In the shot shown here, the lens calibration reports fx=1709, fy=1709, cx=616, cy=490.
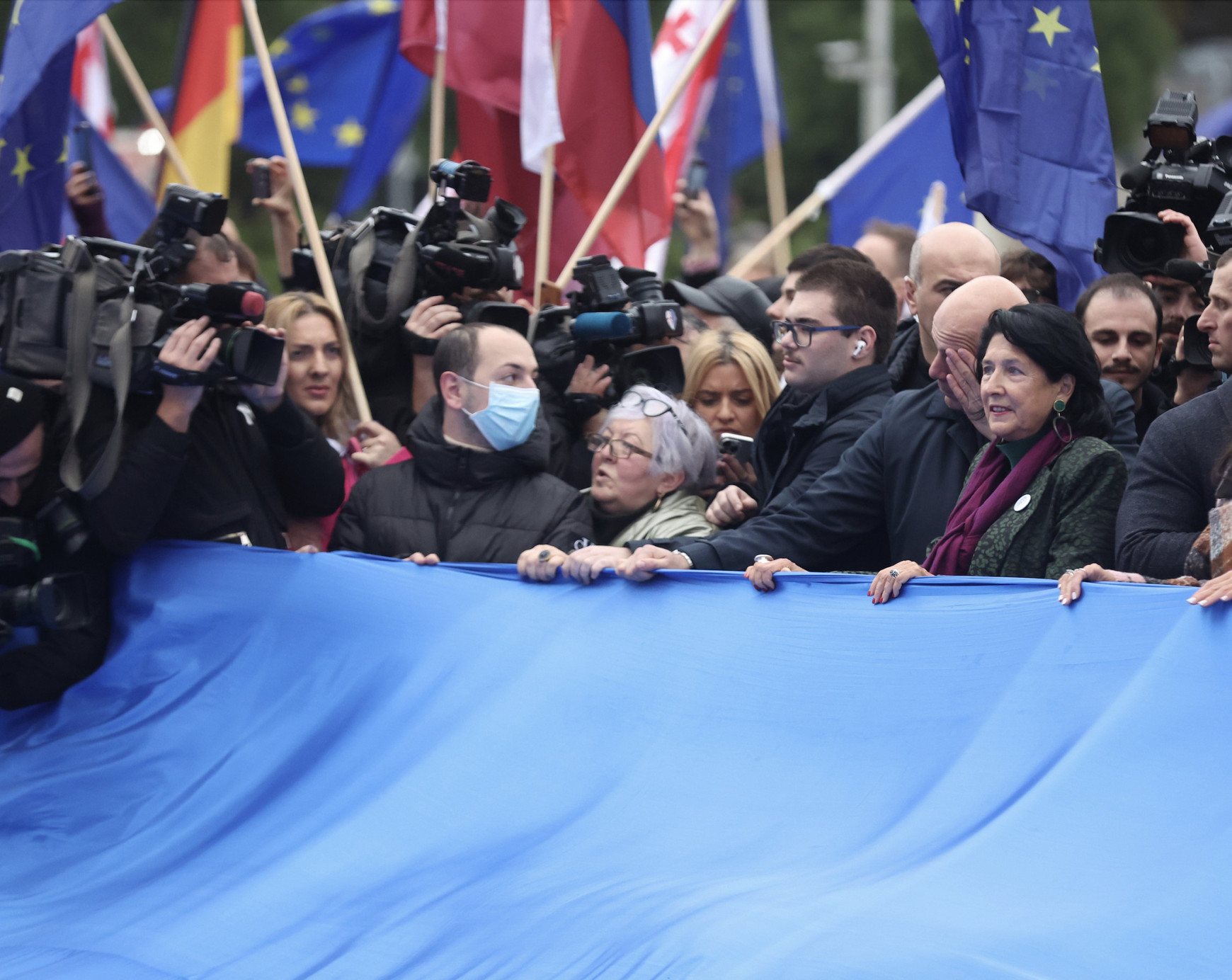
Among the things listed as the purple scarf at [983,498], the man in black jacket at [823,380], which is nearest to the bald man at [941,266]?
the man in black jacket at [823,380]

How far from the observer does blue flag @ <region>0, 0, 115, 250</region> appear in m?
5.77

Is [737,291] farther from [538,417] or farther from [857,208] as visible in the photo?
[857,208]

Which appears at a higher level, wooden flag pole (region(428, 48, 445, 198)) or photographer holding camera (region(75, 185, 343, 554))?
wooden flag pole (region(428, 48, 445, 198))

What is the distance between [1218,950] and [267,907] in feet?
7.88

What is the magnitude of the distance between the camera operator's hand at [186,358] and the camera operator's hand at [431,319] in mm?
889

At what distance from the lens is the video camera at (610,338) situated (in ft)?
18.9

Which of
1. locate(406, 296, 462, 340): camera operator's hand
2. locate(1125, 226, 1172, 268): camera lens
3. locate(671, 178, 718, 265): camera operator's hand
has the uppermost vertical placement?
locate(1125, 226, 1172, 268): camera lens

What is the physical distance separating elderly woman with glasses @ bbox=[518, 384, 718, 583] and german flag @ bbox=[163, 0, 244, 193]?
14.9ft

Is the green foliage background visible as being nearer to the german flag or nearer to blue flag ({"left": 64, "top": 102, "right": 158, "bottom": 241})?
blue flag ({"left": 64, "top": 102, "right": 158, "bottom": 241})

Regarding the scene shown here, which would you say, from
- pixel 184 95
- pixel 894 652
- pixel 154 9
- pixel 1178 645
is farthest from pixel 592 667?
pixel 154 9

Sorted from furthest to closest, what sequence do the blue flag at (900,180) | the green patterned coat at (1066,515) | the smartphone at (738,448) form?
the blue flag at (900,180) → the smartphone at (738,448) → the green patterned coat at (1066,515)

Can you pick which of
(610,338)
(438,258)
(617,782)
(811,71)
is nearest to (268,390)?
(438,258)

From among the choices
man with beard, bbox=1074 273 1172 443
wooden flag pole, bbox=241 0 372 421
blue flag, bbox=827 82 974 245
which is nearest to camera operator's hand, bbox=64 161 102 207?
wooden flag pole, bbox=241 0 372 421

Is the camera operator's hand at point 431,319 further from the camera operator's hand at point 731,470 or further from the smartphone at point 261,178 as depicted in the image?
the smartphone at point 261,178
